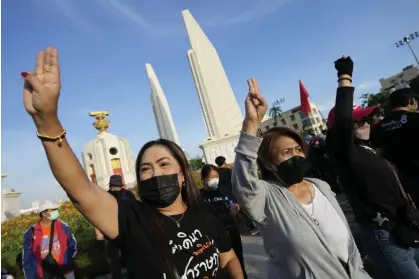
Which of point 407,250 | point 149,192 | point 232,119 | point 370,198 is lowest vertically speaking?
point 407,250

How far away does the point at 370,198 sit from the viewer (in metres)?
2.19

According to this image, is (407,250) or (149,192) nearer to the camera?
(149,192)

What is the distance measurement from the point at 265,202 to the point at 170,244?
60 cm

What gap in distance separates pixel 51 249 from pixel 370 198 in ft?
13.0

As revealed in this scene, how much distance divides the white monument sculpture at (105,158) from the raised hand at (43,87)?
98.8ft

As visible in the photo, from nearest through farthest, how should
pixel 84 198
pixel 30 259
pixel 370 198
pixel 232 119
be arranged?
1. pixel 84 198
2. pixel 370 198
3. pixel 30 259
4. pixel 232 119

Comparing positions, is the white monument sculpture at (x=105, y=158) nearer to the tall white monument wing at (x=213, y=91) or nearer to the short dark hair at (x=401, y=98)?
the tall white monument wing at (x=213, y=91)

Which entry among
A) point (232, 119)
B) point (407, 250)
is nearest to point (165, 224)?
point (407, 250)

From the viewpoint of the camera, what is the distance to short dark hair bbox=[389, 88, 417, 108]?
9.13 ft

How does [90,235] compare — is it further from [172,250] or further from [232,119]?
[232,119]

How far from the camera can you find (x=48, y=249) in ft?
13.9

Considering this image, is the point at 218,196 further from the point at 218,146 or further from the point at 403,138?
the point at 218,146

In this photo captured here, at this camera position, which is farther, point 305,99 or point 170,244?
point 305,99

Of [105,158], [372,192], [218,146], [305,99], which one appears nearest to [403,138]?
[372,192]
